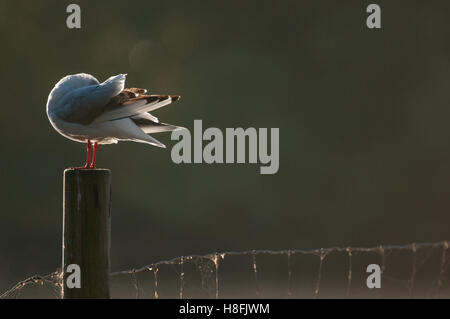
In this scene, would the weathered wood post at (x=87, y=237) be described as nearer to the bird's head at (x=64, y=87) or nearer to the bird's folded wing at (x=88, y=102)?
the bird's folded wing at (x=88, y=102)

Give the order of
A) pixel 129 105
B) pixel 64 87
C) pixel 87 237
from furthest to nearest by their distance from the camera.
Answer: pixel 64 87 < pixel 129 105 < pixel 87 237

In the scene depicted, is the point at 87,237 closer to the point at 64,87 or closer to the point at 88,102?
the point at 88,102

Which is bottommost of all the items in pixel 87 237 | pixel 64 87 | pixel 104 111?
pixel 87 237

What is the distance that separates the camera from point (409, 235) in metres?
19.0

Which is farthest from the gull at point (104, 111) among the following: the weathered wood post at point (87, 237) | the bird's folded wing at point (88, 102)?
the weathered wood post at point (87, 237)

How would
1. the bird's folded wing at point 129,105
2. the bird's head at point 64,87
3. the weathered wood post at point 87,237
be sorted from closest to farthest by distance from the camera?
1. the weathered wood post at point 87,237
2. the bird's folded wing at point 129,105
3. the bird's head at point 64,87

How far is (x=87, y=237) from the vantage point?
3477 mm

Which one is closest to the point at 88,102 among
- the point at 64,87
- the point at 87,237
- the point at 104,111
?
the point at 104,111

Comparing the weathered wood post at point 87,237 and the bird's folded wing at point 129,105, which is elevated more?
the bird's folded wing at point 129,105

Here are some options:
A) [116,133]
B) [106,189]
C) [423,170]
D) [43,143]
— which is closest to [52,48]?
[43,143]

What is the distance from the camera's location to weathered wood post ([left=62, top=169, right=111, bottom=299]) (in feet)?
11.4

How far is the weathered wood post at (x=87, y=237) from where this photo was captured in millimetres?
3477

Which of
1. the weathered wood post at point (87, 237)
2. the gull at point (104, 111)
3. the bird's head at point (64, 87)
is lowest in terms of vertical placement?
the weathered wood post at point (87, 237)

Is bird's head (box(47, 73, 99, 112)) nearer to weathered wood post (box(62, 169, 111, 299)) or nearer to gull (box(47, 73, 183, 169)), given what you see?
gull (box(47, 73, 183, 169))
